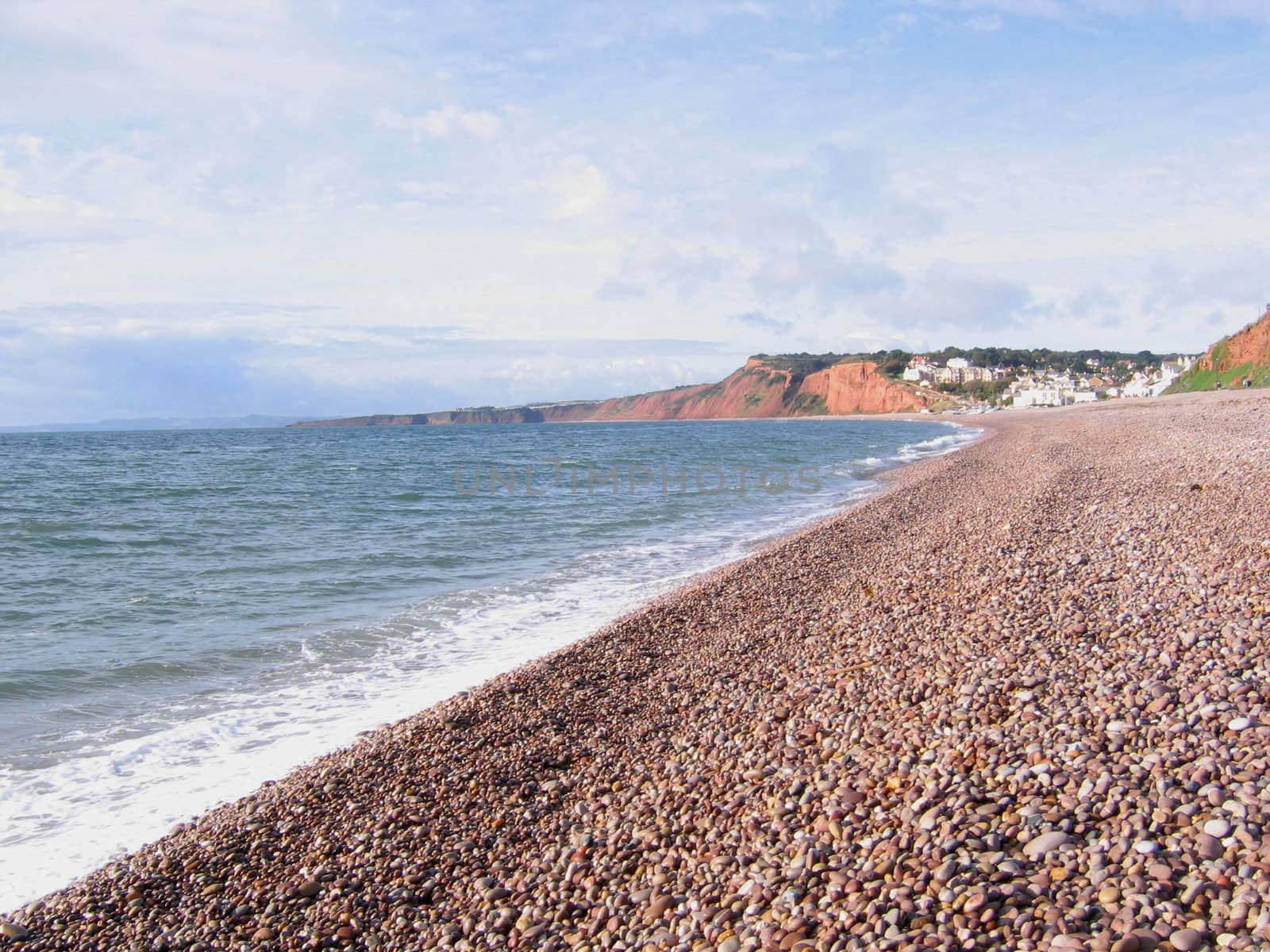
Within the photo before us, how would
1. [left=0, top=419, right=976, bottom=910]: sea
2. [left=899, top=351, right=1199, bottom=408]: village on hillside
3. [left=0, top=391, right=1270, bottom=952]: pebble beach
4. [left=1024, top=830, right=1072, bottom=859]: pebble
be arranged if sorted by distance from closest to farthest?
[left=0, top=391, right=1270, bottom=952]: pebble beach < [left=1024, top=830, right=1072, bottom=859]: pebble < [left=0, top=419, right=976, bottom=910]: sea < [left=899, top=351, right=1199, bottom=408]: village on hillside

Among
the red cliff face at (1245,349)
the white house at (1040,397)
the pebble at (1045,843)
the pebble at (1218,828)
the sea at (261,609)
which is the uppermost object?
the red cliff face at (1245,349)

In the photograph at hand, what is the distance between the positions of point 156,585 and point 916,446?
43116 mm

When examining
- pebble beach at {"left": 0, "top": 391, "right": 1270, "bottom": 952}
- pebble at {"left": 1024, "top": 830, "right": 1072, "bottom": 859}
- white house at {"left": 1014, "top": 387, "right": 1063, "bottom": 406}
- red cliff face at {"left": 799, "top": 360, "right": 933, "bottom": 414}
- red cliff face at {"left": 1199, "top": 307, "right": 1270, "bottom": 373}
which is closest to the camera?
pebble beach at {"left": 0, "top": 391, "right": 1270, "bottom": 952}

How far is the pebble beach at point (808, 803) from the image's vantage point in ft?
11.0

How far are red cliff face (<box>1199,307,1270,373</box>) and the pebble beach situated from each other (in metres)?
73.4

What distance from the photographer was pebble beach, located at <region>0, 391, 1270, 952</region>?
335cm

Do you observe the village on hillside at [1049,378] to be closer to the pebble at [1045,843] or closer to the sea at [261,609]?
the sea at [261,609]

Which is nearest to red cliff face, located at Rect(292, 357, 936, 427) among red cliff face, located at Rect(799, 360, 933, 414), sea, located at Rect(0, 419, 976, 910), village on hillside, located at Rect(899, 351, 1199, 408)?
red cliff face, located at Rect(799, 360, 933, 414)

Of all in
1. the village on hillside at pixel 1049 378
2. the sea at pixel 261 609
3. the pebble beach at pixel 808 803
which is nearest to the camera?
the pebble beach at pixel 808 803

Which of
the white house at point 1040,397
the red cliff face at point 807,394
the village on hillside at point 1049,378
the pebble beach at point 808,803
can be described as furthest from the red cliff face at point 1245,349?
the pebble beach at point 808,803

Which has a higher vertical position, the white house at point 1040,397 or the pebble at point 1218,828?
the white house at point 1040,397

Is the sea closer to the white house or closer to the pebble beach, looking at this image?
the pebble beach

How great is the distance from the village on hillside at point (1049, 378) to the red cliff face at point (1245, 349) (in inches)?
669

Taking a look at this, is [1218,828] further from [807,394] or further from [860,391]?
[807,394]
